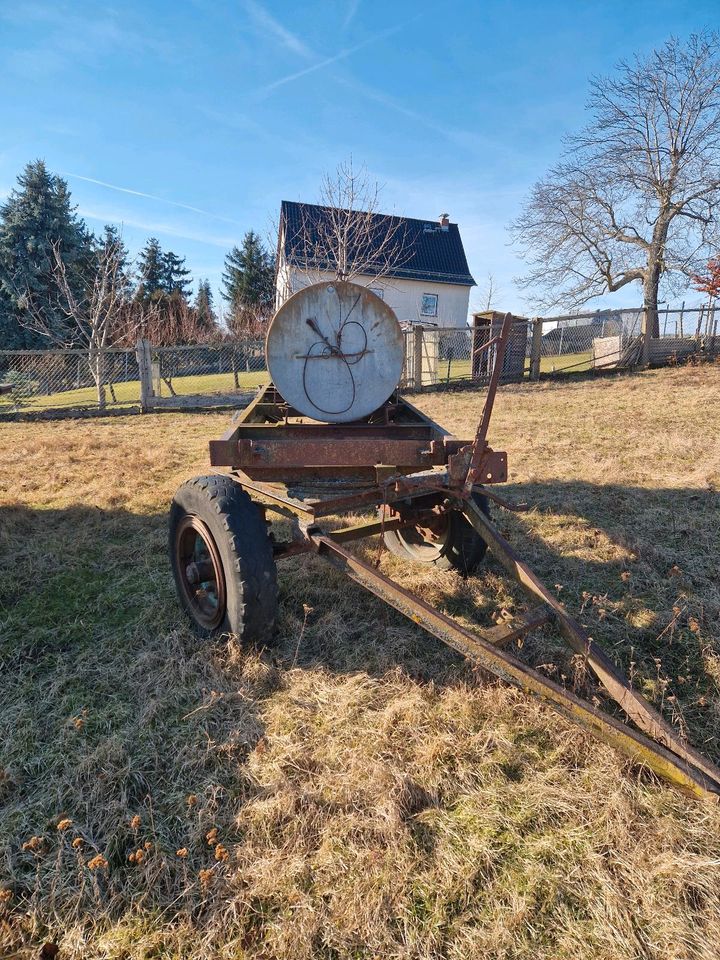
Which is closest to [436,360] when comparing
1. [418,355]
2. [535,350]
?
[418,355]

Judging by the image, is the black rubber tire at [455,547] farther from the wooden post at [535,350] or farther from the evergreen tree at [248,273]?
the evergreen tree at [248,273]

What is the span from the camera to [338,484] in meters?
3.39

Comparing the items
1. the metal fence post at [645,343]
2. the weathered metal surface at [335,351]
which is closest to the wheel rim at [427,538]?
the weathered metal surface at [335,351]

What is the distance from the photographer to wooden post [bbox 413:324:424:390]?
1451 cm

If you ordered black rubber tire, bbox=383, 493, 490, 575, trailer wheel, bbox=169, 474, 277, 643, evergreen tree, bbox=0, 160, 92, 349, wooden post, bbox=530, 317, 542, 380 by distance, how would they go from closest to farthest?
trailer wheel, bbox=169, 474, 277, 643, black rubber tire, bbox=383, 493, 490, 575, wooden post, bbox=530, 317, 542, 380, evergreen tree, bbox=0, 160, 92, 349

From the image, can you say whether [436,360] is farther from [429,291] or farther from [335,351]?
[429,291]

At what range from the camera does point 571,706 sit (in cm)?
188

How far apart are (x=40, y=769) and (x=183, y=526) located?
127 centimetres

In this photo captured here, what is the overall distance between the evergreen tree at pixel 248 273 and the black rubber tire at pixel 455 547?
42163mm

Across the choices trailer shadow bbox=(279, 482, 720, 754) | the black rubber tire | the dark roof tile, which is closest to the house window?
the dark roof tile

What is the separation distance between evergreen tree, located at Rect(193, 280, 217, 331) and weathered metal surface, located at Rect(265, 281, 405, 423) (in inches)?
1168

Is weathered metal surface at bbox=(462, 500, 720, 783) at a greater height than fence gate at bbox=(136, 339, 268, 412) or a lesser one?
lesser

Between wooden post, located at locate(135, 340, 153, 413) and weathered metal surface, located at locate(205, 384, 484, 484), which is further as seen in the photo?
wooden post, located at locate(135, 340, 153, 413)

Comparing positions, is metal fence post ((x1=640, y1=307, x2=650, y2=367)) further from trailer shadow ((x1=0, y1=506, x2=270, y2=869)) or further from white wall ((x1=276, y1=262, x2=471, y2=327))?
white wall ((x1=276, y1=262, x2=471, y2=327))
